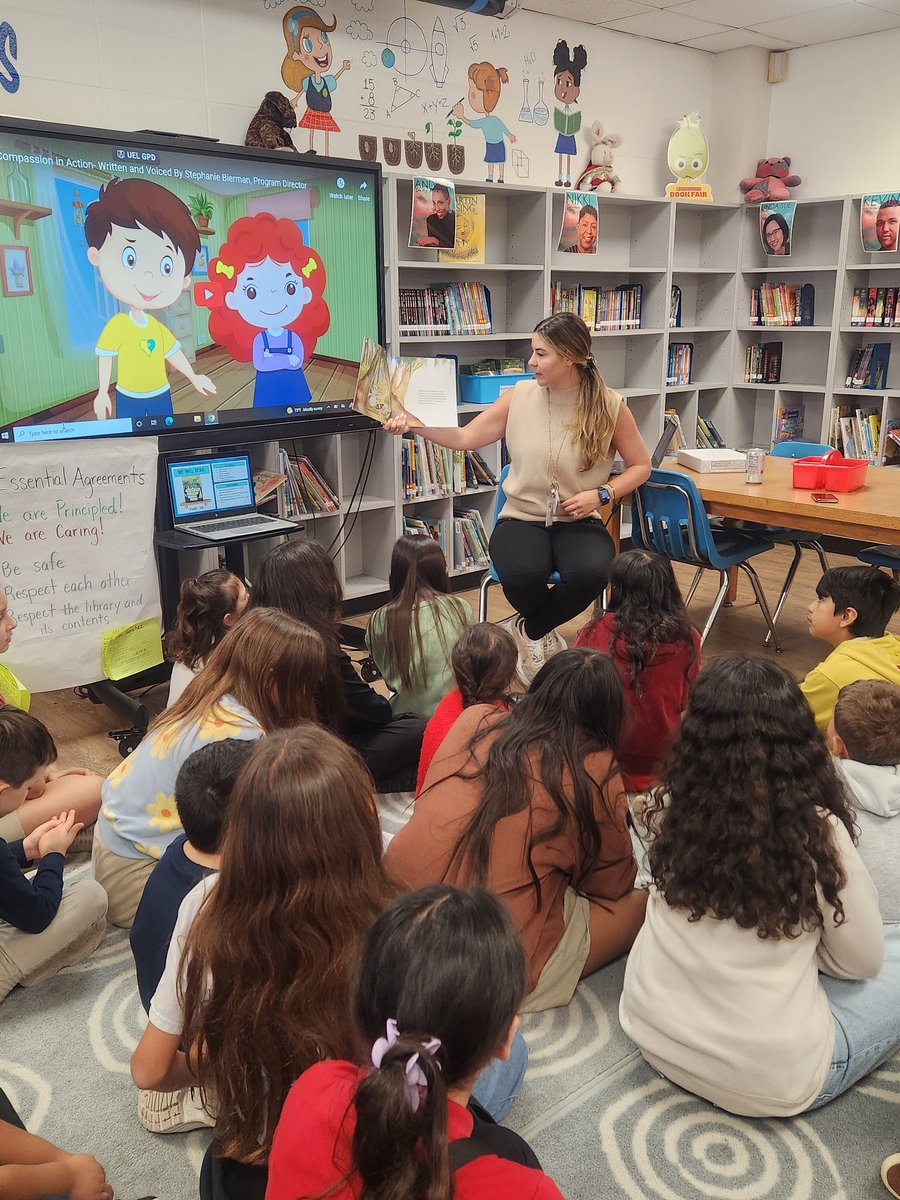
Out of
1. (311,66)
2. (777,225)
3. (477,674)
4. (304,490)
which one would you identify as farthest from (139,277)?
(777,225)

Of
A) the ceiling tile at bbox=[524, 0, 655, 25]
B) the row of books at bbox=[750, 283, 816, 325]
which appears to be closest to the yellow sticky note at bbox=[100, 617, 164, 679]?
the ceiling tile at bbox=[524, 0, 655, 25]

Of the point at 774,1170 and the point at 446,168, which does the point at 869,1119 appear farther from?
the point at 446,168

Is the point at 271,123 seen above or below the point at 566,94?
below

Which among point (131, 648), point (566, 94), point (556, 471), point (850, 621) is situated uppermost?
point (566, 94)

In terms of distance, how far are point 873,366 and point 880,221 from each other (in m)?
0.76

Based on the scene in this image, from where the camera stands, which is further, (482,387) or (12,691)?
(482,387)

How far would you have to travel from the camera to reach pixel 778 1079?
1.54 meters

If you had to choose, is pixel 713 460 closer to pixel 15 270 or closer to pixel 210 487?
pixel 210 487

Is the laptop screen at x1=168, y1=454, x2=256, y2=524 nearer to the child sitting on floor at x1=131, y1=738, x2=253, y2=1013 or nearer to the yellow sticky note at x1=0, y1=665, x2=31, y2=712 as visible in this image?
the yellow sticky note at x1=0, y1=665, x2=31, y2=712

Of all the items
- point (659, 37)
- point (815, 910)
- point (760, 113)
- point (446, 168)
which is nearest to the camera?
point (815, 910)

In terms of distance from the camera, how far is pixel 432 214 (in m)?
4.16

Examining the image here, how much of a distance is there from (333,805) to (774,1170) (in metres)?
0.94

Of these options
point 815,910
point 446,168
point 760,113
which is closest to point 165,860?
point 815,910

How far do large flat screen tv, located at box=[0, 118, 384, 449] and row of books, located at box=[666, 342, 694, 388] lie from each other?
232cm
